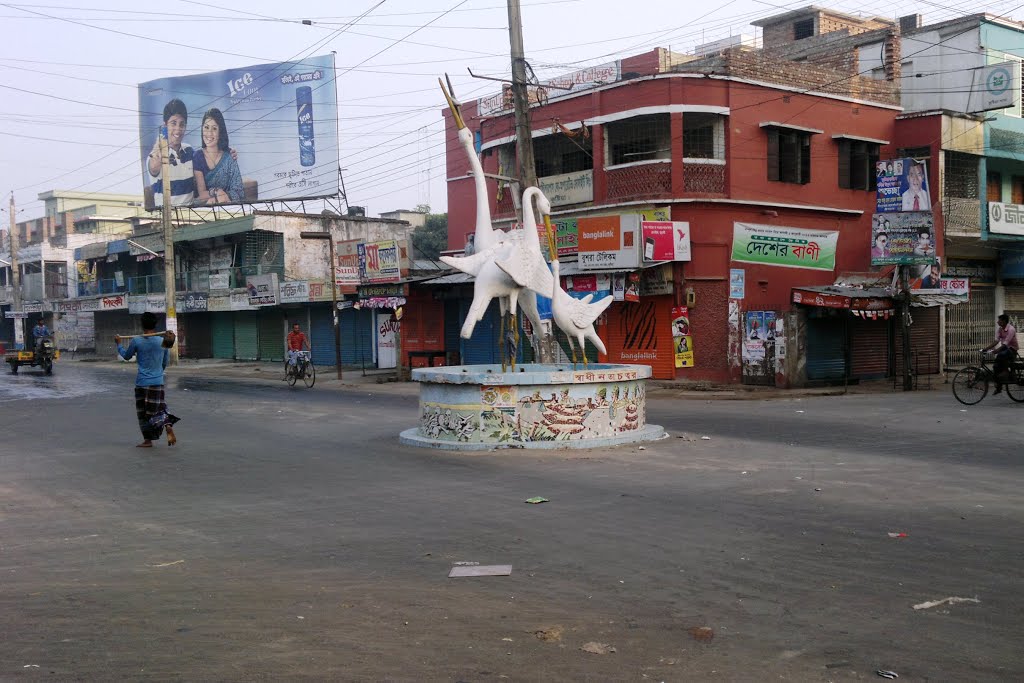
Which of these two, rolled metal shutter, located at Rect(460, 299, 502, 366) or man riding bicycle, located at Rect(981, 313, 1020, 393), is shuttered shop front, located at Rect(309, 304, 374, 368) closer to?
rolled metal shutter, located at Rect(460, 299, 502, 366)

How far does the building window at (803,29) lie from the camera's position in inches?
1367

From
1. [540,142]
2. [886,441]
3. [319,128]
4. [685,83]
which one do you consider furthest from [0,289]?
[886,441]

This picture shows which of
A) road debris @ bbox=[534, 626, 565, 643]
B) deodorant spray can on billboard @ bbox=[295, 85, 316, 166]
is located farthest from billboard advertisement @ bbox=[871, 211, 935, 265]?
deodorant spray can on billboard @ bbox=[295, 85, 316, 166]

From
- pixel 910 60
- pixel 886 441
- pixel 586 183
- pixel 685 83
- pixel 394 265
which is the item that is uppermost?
pixel 910 60

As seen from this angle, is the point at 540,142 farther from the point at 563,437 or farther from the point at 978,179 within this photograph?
the point at 563,437

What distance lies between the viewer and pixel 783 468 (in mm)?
10641

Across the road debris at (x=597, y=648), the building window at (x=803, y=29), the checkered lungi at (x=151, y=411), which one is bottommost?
the road debris at (x=597, y=648)

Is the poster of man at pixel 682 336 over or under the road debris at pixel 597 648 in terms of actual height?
over

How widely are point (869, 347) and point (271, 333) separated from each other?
26.4m

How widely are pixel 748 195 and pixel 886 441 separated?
13.7m

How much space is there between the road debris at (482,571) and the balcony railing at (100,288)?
5076 centimetres

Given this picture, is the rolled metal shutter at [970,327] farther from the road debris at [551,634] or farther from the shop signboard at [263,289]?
the road debris at [551,634]

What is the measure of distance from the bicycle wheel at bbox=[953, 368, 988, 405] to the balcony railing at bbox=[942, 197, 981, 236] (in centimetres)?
1099

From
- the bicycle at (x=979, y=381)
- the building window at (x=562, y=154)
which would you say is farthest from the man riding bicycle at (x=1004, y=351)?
the building window at (x=562, y=154)
